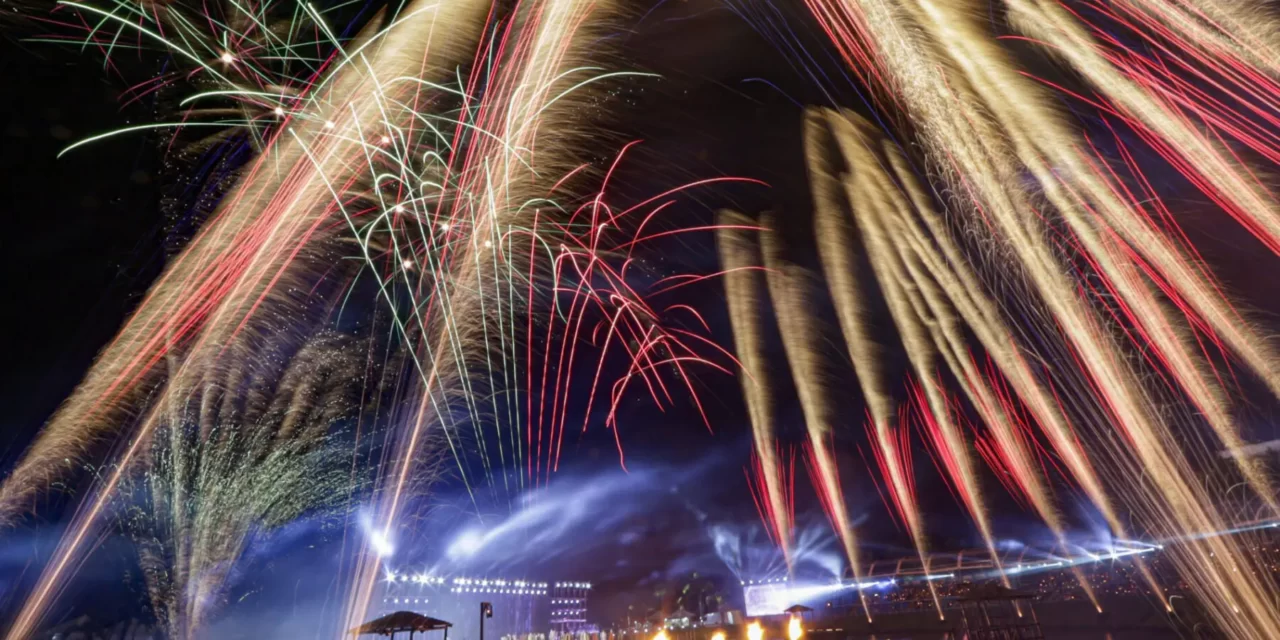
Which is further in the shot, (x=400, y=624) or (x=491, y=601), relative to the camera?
(x=491, y=601)

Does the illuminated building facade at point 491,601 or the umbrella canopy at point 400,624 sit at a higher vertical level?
the umbrella canopy at point 400,624

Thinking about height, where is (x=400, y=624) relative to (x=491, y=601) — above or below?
above

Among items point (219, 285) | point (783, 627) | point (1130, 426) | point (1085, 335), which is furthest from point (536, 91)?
point (783, 627)

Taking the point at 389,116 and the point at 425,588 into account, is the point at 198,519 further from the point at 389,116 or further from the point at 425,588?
the point at 425,588

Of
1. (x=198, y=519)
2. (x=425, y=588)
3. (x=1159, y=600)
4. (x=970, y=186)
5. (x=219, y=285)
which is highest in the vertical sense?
(x=970, y=186)

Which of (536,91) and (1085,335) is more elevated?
(536,91)

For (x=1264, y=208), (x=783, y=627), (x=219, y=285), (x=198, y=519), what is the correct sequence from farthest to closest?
(x=783, y=627) → (x=198, y=519) → (x=219, y=285) → (x=1264, y=208)

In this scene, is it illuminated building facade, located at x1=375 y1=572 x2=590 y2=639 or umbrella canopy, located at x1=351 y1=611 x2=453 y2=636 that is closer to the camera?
umbrella canopy, located at x1=351 y1=611 x2=453 y2=636

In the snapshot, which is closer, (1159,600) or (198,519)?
(1159,600)

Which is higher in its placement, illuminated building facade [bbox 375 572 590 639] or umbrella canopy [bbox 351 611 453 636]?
umbrella canopy [bbox 351 611 453 636]

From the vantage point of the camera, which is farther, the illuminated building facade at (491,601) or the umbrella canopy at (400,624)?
the illuminated building facade at (491,601)

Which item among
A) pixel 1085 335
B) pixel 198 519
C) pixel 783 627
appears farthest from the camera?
pixel 783 627
